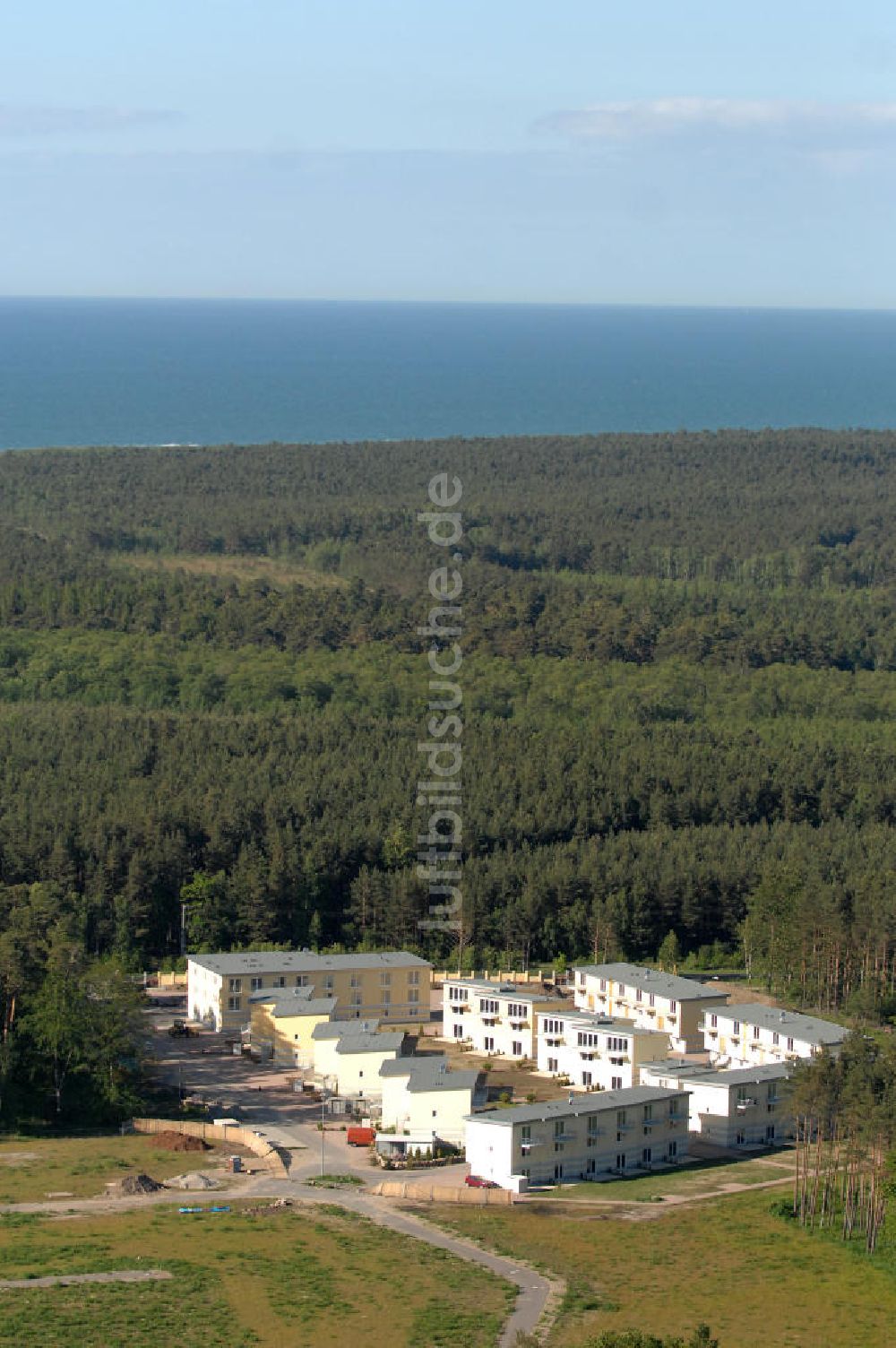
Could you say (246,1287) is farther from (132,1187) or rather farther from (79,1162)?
(79,1162)

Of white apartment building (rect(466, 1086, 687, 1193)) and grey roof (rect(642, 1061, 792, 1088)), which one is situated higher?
grey roof (rect(642, 1061, 792, 1088))

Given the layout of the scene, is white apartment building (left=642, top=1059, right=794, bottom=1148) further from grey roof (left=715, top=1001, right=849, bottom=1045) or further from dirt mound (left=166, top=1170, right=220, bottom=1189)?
dirt mound (left=166, top=1170, right=220, bottom=1189)

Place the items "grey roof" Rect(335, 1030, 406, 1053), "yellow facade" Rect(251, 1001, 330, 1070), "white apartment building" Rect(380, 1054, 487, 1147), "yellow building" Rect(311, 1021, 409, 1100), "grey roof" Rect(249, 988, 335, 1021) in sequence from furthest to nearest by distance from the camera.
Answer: "grey roof" Rect(249, 988, 335, 1021) < "yellow facade" Rect(251, 1001, 330, 1070) < "grey roof" Rect(335, 1030, 406, 1053) < "yellow building" Rect(311, 1021, 409, 1100) < "white apartment building" Rect(380, 1054, 487, 1147)

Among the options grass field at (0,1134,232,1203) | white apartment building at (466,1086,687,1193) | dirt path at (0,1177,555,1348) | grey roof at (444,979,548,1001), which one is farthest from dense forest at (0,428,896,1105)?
dirt path at (0,1177,555,1348)

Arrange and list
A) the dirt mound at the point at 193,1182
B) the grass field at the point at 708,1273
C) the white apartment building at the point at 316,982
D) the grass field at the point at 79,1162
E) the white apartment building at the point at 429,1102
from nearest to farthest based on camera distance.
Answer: the grass field at the point at 708,1273 → the grass field at the point at 79,1162 → the dirt mound at the point at 193,1182 → the white apartment building at the point at 429,1102 → the white apartment building at the point at 316,982

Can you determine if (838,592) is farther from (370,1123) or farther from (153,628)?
(370,1123)

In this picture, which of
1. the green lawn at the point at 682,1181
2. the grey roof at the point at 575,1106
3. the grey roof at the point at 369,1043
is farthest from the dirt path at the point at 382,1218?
the grey roof at the point at 369,1043

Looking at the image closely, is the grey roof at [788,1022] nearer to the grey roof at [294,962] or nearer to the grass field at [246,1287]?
the grey roof at [294,962]
